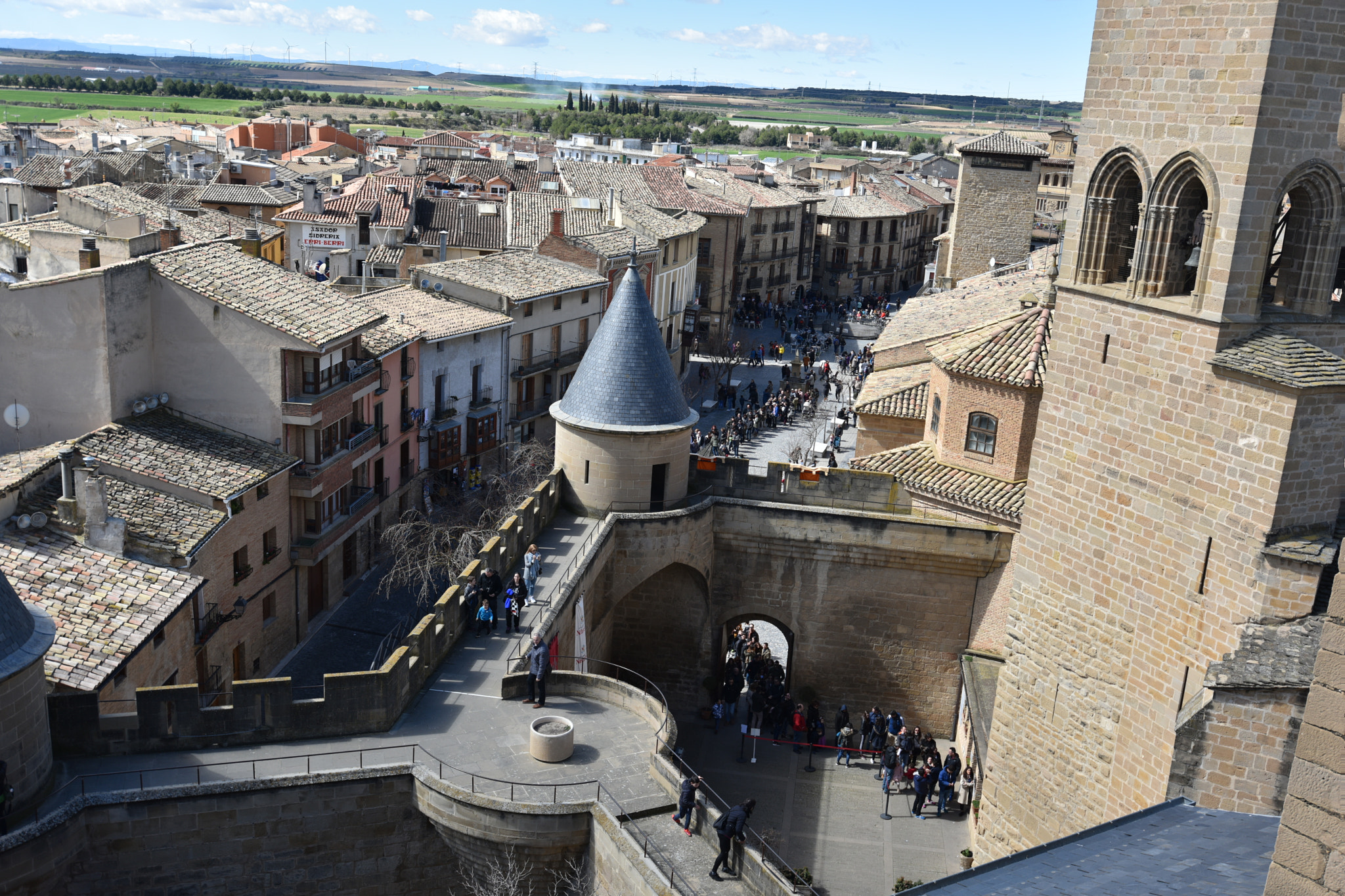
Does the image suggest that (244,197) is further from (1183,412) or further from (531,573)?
(1183,412)

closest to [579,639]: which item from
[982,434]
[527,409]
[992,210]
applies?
[982,434]

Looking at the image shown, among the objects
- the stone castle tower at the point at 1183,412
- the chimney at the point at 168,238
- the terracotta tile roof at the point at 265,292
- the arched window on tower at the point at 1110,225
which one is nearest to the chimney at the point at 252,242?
the chimney at the point at 168,238

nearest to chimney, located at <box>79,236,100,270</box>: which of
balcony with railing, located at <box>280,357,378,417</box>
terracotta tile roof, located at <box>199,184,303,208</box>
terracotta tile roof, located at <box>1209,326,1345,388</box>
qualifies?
balcony with railing, located at <box>280,357,378,417</box>

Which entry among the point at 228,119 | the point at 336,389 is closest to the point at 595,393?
the point at 336,389

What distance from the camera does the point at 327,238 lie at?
5938 cm

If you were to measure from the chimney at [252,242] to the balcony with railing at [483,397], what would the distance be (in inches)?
405

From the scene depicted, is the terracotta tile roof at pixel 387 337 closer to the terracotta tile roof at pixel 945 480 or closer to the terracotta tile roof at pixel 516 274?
the terracotta tile roof at pixel 516 274

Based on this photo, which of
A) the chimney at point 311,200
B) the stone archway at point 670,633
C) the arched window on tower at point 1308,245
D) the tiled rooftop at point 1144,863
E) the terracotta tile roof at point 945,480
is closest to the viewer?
the tiled rooftop at point 1144,863

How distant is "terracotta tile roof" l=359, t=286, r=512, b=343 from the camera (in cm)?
4041

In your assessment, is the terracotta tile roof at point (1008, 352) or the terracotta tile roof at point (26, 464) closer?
the terracotta tile roof at point (26, 464)

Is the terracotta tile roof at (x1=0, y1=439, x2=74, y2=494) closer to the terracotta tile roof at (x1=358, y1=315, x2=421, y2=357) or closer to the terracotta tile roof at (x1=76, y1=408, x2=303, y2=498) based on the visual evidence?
the terracotta tile roof at (x1=76, y1=408, x2=303, y2=498)

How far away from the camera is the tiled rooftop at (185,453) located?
86.2 feet

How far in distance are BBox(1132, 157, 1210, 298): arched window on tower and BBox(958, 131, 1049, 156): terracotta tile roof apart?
154ft

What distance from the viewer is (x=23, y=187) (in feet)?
199
